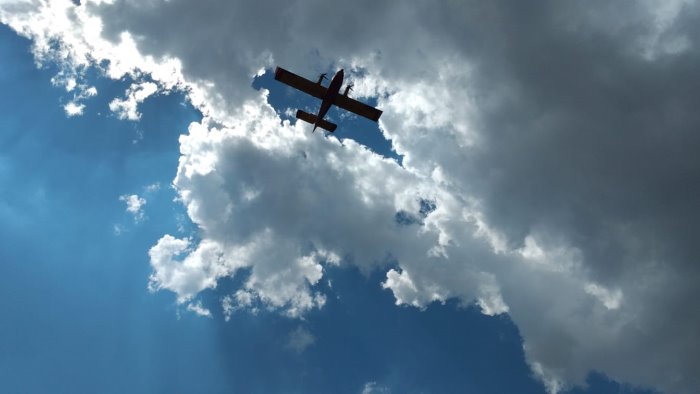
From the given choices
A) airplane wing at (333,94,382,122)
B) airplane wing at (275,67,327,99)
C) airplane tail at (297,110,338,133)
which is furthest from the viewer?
airplane tail at (297,110,338,133)

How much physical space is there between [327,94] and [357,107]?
4.51 metres

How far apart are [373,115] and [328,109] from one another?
19.2 ft

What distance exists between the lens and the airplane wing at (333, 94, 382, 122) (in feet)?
201

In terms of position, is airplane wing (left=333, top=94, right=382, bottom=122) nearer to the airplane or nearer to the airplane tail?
the airplane

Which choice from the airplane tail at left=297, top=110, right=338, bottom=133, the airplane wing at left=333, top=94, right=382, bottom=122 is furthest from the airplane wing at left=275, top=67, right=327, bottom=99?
the airplane tail at left=297, top=110, right=338, bottom=133

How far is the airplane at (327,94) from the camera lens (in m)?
58.0

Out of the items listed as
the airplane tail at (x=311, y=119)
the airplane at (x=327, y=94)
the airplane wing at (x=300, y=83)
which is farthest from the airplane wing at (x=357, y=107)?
the airplane tail at (x=311, y=119)

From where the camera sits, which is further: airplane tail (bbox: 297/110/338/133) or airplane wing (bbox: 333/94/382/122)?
airplane tail (bbox: 297/110/338/133)

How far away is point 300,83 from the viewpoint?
58.7 meters

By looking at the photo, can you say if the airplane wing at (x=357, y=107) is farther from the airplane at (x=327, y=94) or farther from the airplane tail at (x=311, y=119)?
the airplane tail at (x=311, y=119)

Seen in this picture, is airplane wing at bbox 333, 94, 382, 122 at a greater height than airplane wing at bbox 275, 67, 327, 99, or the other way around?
airplane wing at bbox 333, 94, 382, 122

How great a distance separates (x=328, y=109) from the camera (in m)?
62.1

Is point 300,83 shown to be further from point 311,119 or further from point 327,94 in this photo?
point 311,119

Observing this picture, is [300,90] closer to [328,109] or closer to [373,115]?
[328,109]
